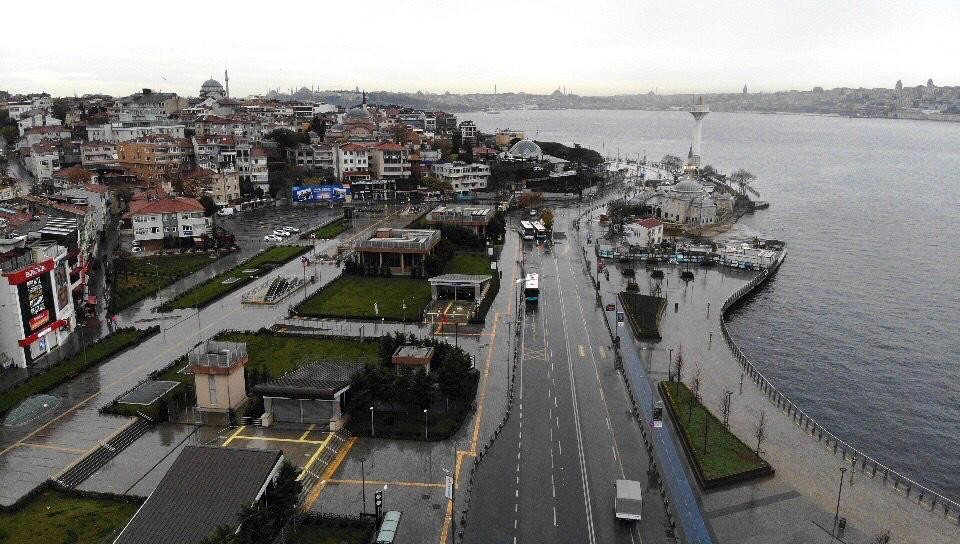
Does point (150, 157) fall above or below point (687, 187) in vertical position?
above

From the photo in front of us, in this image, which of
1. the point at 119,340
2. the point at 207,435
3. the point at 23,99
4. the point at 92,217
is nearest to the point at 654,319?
the point at 207,435

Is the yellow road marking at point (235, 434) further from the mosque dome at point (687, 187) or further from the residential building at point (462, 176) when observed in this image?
the residential building at point (462, 176)

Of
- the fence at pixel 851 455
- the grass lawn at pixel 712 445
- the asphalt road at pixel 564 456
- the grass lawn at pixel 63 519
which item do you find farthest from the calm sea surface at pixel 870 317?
the grass lawn at pixel 63 519

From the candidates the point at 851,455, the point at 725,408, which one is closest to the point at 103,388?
the point at 725,408

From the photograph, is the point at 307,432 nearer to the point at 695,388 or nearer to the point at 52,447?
the point at 52,447

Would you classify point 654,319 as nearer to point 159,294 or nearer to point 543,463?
point 543,463

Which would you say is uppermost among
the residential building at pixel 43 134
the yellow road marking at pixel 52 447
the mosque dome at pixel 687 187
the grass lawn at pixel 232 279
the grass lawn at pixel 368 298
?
the residential building at pixel 43 134

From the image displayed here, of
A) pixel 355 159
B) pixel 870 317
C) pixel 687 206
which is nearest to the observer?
pixel 870 317

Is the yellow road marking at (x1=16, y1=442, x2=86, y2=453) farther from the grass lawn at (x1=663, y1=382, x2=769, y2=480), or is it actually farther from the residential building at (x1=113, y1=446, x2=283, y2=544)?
the grass lawn at (x1=663, y1=382, x2=769, y2=480)
